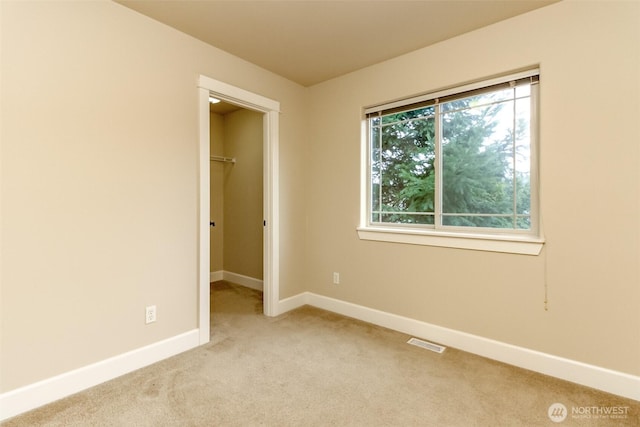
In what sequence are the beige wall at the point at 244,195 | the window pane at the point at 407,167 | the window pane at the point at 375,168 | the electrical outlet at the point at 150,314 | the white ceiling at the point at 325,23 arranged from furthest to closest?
1. the beige wall at the point at 244,195
2. the window pane at the point at 375,168
3. the window pane at the point at 407,167
4. the electrical outlet at the point at 150,314
5. the white ceiling at the point at 325,23

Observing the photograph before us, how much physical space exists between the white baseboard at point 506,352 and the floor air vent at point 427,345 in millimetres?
66

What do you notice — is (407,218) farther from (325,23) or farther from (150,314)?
(150,314)

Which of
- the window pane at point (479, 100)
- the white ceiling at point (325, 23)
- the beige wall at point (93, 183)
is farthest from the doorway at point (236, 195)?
the window pane at point (479, 100)

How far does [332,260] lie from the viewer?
3320mm

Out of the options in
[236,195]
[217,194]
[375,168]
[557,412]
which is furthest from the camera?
[217,194]

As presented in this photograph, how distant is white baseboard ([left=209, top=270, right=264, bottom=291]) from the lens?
4204 mm

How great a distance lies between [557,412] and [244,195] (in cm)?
380

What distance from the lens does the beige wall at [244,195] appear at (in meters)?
4.19

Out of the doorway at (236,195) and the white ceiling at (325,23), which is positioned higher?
the white ceiling at (325,23)

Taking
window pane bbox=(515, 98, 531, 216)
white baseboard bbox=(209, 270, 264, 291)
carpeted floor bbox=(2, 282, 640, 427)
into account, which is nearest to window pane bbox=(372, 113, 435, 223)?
window pane bbox=(515, 98, 531, 216)

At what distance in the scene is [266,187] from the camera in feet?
10.4

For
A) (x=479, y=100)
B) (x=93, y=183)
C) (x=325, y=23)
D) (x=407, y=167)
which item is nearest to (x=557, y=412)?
(x=407, y=167)

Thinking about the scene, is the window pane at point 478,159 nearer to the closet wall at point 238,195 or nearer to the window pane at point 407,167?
the window pane at point 407,167

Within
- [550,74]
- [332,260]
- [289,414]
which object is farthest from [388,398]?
[550,74]
